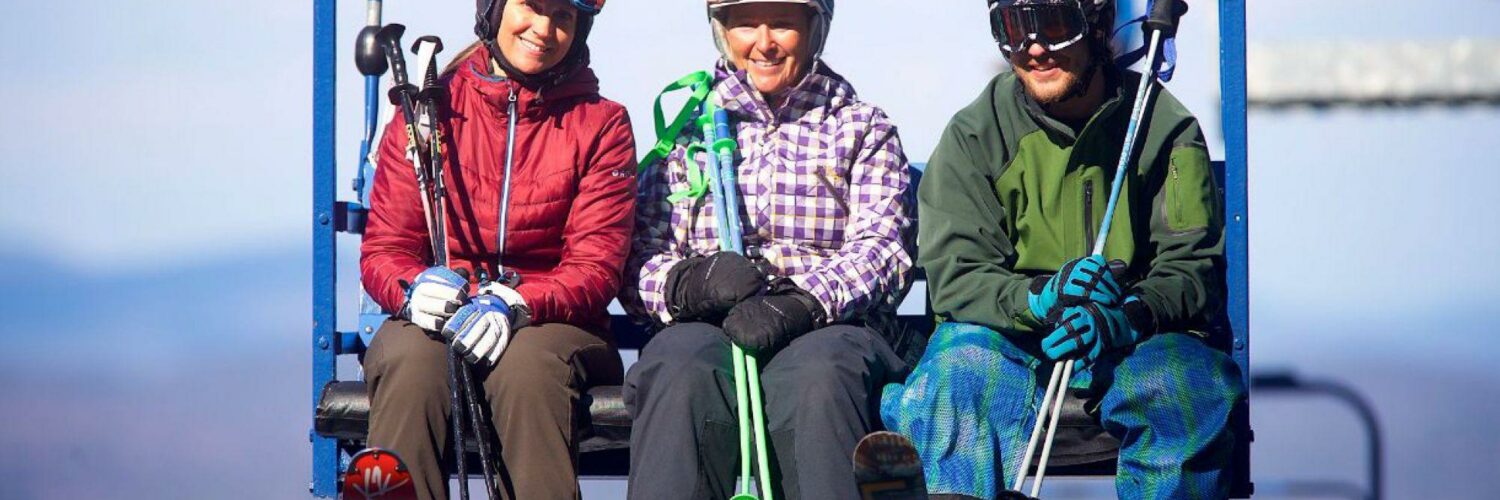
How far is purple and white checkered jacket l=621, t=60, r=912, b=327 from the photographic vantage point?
461cm

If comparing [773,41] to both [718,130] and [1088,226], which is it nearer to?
[718,130]

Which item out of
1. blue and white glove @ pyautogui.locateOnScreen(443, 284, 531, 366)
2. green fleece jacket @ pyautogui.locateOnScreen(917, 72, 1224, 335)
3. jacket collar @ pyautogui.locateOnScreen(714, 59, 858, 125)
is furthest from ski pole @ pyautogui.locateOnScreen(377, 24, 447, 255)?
green fleece jacket @ pyautogui.locateOnScreen(917, 72, 1224, 335)

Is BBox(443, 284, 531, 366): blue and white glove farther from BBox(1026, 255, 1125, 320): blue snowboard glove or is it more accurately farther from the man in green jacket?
BBox(1026, 255, 1125, 320): blue snowboard glove

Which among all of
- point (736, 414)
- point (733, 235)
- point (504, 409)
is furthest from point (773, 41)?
point (504, 409)

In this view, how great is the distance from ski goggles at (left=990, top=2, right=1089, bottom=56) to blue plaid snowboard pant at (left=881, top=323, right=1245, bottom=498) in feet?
2.54

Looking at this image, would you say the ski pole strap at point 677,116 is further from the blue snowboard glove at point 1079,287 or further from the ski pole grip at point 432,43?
the blue snowboard glove at point 1079,287

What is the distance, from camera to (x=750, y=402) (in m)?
4.32

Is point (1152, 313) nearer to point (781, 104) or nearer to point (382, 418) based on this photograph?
point (781, 104)

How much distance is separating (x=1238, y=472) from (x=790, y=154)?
141 centimetres

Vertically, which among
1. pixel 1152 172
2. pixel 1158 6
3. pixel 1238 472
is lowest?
pixel 1238 472

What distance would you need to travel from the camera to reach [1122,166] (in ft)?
14.3

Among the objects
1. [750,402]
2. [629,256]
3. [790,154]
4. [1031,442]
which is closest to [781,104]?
[790,154]

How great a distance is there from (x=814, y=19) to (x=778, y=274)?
0.72 metres

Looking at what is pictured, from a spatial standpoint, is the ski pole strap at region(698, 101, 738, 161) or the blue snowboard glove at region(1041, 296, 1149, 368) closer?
the blue snowboard glove at region(1041, 296, 1149, 368)
